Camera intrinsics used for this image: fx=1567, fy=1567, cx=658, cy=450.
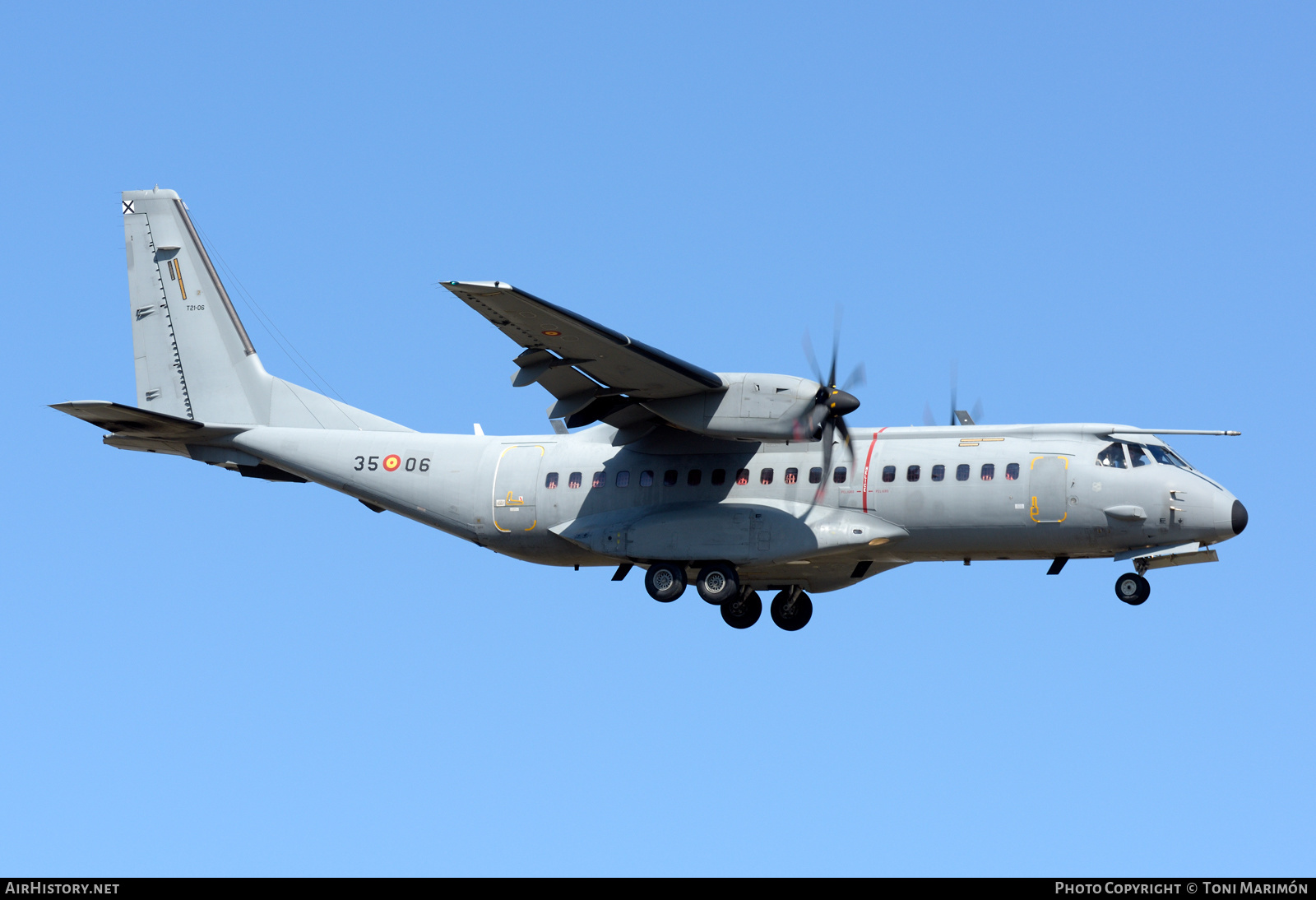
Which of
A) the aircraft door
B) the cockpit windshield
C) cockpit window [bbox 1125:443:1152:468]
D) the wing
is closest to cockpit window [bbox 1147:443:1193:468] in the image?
the cockpit windshield

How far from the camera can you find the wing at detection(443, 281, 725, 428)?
72.1 ft

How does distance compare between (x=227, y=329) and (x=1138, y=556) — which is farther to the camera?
(x=227, y=329)

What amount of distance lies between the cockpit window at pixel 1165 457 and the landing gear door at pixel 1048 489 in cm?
136

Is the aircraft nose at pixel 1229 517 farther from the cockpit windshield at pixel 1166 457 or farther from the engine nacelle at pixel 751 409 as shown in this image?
the engine nacelle at pixel 751 409

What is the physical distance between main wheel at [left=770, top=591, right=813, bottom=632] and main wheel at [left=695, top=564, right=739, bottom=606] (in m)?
2.37

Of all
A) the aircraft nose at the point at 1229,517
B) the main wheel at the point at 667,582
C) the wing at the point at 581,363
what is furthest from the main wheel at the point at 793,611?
the aircraft nose at the point at 1229,517

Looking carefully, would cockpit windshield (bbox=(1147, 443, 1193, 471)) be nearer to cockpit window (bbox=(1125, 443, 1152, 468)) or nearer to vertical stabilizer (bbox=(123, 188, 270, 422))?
cockpit window (bbox=(1125, 443, 1152, 468))

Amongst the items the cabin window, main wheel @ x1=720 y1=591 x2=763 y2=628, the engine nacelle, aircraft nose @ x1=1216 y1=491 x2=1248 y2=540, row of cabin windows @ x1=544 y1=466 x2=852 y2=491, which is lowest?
main wheel @ x1=720 y1=591 x2=763 y2=628

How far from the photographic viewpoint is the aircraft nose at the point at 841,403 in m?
24.2
